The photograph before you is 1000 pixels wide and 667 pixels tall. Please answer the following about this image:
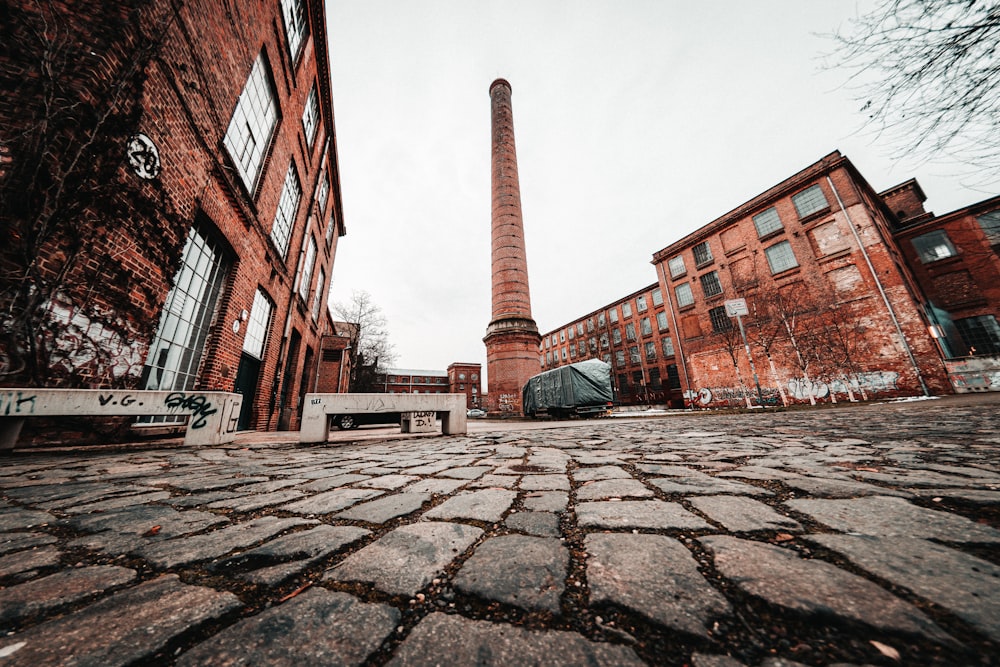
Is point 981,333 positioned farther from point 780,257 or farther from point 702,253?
point 702,253

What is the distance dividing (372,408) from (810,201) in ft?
70.2

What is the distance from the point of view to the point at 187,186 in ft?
16.4

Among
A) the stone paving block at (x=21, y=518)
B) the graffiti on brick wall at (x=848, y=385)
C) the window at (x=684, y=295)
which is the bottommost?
the stone paving block at (x=21, y=518)

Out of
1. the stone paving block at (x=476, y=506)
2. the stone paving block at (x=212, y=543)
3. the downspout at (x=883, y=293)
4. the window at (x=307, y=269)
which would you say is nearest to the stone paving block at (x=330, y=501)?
the stone paving block at (x=212, y=543)

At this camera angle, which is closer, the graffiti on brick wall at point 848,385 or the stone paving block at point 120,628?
the stone paving block at point 120,628

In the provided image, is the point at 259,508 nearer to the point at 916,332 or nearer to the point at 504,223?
the point at 504,223

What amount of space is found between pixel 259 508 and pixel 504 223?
656 inches

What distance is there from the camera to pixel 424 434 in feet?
21.7

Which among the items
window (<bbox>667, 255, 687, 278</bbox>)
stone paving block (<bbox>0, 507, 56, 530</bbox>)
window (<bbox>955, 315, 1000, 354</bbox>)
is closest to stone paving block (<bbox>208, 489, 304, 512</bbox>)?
stone paving block (<bbox>0, 507, 56, 530</bbox>)

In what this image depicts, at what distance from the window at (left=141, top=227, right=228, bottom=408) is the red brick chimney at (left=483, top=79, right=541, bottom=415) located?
11274 millimetres

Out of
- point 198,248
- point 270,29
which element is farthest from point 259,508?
point 270,29

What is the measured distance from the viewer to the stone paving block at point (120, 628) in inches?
26.9

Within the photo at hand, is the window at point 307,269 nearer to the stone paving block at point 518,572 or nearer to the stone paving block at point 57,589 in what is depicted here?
the stone paving block at point 57,589

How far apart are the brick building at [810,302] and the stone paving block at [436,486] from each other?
12.8m
